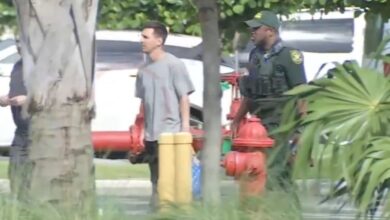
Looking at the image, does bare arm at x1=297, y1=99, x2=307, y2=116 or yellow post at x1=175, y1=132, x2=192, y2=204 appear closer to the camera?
bare arm at x1=297, y1=99, x2=307, y2=116

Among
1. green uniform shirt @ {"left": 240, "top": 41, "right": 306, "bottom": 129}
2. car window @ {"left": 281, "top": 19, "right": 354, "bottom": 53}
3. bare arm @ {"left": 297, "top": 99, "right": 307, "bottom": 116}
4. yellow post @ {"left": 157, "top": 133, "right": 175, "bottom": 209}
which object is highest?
car window @ {"left": 281, "top": 19, "right": 354, "bottom": 53}

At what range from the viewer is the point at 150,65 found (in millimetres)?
10750

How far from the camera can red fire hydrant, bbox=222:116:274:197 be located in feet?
23.9

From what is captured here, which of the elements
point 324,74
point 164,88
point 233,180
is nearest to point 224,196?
point 233,180

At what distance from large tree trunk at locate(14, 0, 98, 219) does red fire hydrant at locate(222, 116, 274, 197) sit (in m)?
0.93

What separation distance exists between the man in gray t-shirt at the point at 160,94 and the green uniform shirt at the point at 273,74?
0.69 m

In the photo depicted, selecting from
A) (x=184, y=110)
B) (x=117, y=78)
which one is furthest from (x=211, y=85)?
(x=117, y=78)

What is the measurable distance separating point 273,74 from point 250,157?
2.38 metres

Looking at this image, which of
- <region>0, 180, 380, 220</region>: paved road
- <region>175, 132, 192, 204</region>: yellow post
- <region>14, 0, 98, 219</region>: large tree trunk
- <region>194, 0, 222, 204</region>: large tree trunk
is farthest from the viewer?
<region>194, 0, 222, 204</region>: large tree trunk

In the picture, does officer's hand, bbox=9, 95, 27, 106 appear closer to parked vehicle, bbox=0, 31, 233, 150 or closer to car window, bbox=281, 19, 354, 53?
parked vehicle, bbox=0, 31, 233, 150

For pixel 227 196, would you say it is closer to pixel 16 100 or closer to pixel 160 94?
pixel 160 94

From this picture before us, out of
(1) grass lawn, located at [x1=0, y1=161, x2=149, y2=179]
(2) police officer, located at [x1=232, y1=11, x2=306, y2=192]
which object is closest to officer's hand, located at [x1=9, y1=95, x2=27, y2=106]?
(2) police officer, located at [x1=232, y1=11, x2=306, y2=192]

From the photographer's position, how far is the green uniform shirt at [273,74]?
991 cm

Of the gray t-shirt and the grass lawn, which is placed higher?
the gray t-shirt
